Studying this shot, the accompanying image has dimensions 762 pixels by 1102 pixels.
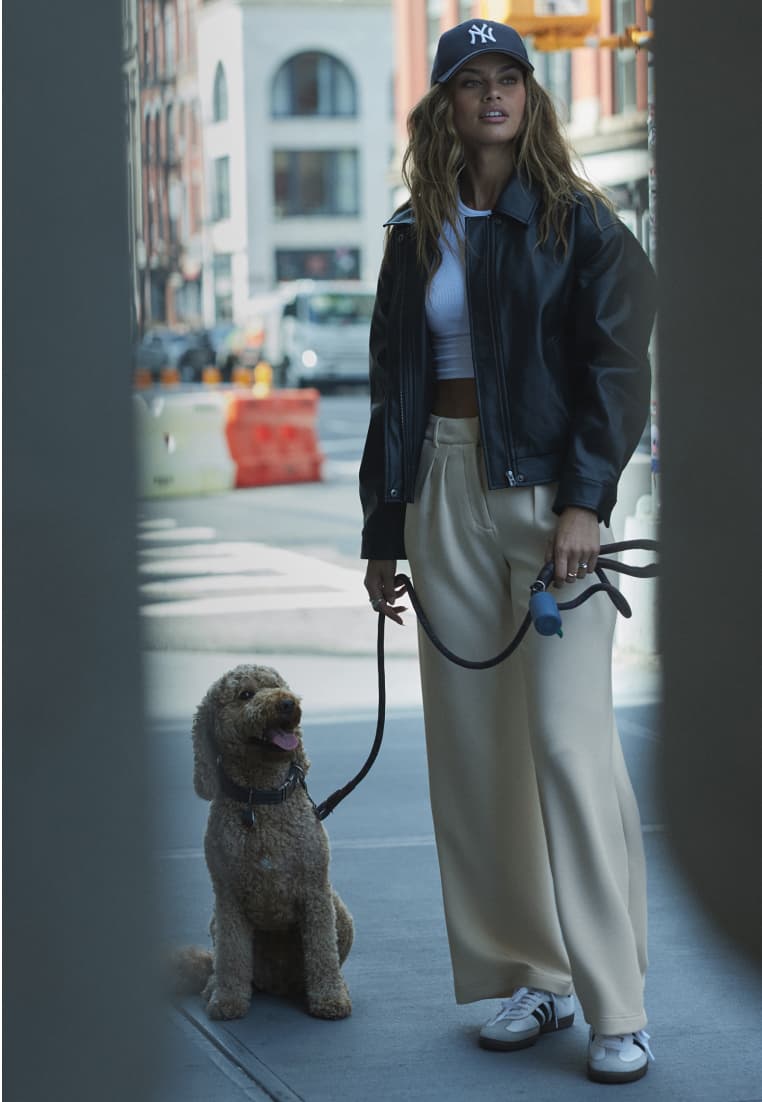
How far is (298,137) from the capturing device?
2012 inches

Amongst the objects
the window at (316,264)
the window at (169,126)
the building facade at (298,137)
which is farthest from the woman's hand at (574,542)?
the window at (316,264)

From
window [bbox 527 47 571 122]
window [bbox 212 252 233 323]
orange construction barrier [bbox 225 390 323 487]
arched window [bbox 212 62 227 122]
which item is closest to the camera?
orange construction barrier [bbox 225 390 323 487]

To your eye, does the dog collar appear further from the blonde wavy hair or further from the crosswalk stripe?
the crosswalk stripe

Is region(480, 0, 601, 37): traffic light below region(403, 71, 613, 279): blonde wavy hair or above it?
above

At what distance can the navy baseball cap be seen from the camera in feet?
7.66

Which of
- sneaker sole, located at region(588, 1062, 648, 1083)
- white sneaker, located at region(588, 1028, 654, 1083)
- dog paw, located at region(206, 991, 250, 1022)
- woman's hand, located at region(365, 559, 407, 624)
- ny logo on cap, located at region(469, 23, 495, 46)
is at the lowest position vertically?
dog paw, located at region(206, 991, 250, 1022)

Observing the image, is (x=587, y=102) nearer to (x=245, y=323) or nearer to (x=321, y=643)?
(x=245, y=323)

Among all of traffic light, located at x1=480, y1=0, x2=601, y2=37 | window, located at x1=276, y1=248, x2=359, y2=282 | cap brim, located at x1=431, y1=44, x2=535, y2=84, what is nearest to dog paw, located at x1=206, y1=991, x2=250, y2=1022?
cap brim, located at x1=431, y1=44, x2=535, y2=84

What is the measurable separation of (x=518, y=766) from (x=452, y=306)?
2.56 feet

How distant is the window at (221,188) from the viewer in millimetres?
48938

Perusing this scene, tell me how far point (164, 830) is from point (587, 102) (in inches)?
913

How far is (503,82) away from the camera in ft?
7.82

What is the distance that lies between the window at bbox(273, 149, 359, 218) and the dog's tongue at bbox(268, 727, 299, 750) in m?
49.0

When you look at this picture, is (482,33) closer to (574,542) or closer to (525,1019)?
(574,542)
